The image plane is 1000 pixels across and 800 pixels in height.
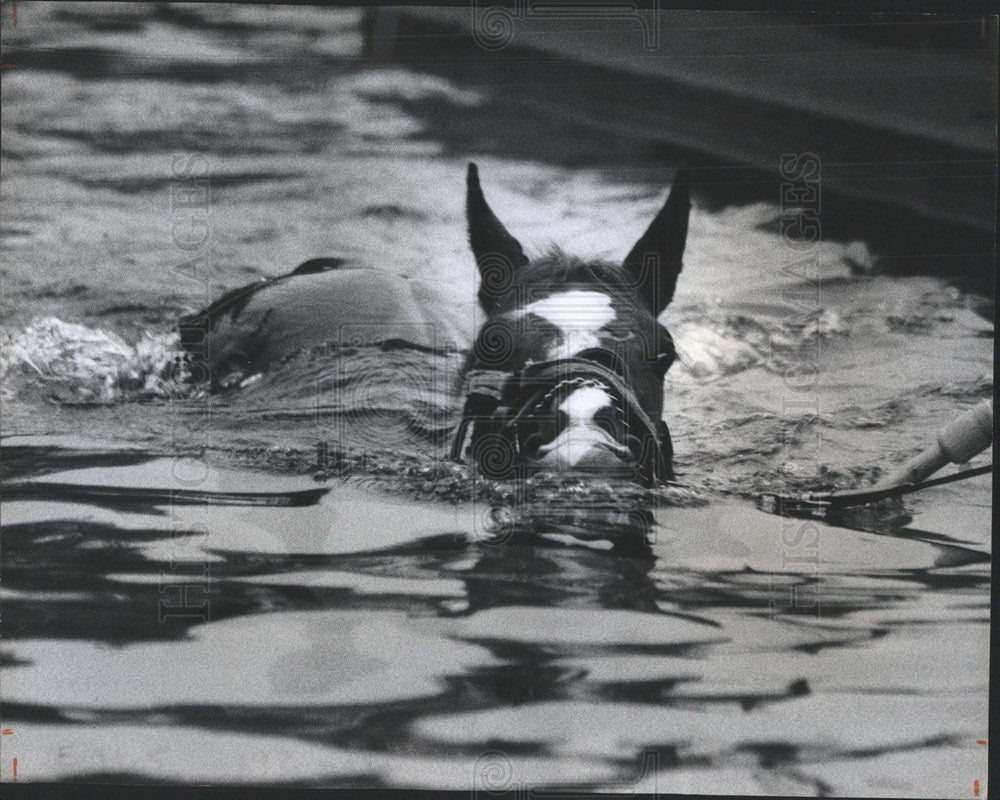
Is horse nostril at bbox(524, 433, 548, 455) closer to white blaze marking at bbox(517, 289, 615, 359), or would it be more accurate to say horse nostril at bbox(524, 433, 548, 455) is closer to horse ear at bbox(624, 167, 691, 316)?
white blaze marking at bbox(517, 289, 615, 359)

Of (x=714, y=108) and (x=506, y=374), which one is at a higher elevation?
(x=714, y=108)

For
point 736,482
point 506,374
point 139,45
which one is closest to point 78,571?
point 506,374

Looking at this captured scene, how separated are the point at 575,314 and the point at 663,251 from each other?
307 millimetres

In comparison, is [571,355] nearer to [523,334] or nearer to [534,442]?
[523,334]

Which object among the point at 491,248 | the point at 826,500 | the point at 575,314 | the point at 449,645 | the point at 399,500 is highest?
the point at 491,248

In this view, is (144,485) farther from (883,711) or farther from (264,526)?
(883,711)

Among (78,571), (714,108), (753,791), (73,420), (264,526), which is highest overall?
(714,108)

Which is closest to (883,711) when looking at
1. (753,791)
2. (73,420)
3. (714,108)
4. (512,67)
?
(753,791)

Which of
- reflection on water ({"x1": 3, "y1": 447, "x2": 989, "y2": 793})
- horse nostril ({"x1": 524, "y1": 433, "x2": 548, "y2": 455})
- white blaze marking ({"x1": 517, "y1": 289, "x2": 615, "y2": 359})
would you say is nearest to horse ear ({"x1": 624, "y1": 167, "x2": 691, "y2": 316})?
white blaze marking ({"x1": 517, "y1": 289, "x2": 615, "y2": 359})

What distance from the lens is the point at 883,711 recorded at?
196cm

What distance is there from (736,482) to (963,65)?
4.39 feet

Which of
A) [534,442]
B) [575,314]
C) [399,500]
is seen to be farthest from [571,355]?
[399,500]

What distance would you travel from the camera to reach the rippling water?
1940mm

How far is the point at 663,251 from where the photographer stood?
77.3 inches
